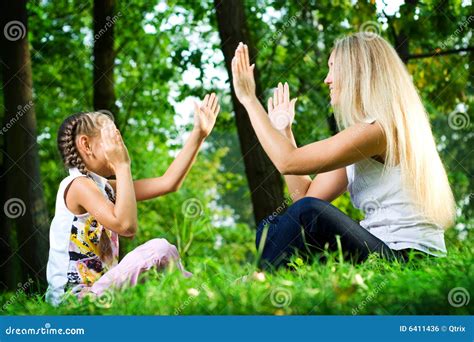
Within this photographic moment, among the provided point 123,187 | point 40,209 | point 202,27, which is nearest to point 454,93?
point 202,27

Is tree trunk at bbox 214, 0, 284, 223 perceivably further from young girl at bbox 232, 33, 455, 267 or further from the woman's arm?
young girl at bbox 232, 33, 455, 267

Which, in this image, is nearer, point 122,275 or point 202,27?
point 122,275

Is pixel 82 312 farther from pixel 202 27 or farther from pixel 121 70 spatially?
pixel 121 70

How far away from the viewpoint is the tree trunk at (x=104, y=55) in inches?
325

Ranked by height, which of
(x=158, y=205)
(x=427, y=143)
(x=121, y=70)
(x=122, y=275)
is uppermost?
(x=121, y=70)

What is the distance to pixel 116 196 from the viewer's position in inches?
142

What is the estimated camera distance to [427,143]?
3.85m

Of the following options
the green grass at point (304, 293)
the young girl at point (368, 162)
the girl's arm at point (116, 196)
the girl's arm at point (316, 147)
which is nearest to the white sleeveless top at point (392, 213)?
the young girl at point (368, 162)

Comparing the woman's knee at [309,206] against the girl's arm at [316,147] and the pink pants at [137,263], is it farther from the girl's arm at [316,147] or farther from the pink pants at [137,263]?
the pink pants at [137,263]

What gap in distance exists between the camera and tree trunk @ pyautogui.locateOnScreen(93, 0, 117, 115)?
8.25 meters

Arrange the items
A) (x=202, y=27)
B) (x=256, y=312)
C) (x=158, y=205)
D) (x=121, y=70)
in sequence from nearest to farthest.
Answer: (x=256, y=312), (x=202, y=27), (x=121, y=70), (x=158, y=205)

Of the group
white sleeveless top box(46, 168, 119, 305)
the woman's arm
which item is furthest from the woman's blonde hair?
white sleeveless top box(46, 168, 119, 305)

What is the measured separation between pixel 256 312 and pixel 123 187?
998 mm

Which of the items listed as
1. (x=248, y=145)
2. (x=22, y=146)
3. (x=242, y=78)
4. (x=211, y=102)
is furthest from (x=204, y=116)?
(x=22, y=146)
